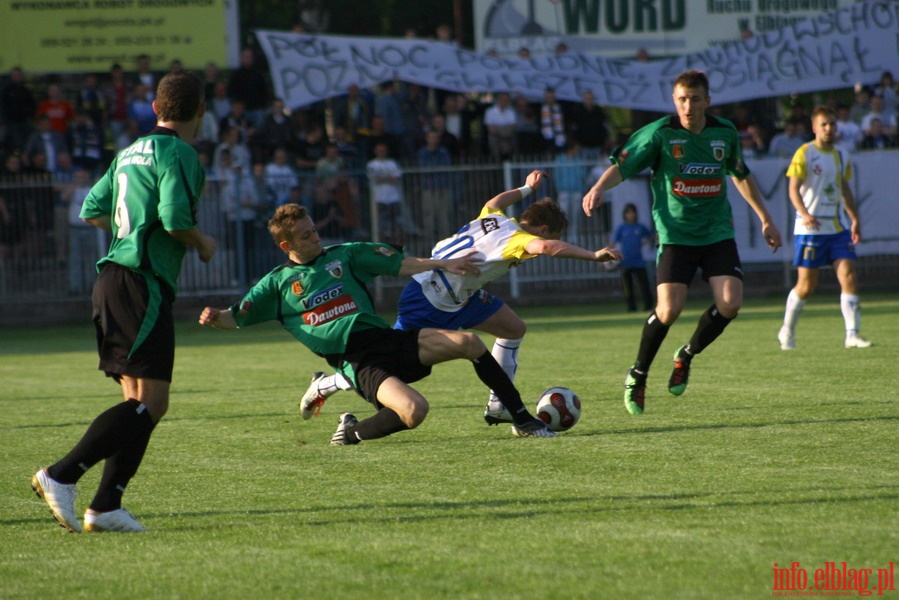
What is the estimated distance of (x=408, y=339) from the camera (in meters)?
7.02

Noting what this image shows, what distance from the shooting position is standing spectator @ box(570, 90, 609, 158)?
2102 cm

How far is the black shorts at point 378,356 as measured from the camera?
6953 mm

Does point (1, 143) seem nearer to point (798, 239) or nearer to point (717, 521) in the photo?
point (798, 239)

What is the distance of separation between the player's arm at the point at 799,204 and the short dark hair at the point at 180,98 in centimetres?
755

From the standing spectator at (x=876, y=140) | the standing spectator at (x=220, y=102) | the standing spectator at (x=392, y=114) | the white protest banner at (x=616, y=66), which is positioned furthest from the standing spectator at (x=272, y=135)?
the standing spectator at (x=876, y=140)

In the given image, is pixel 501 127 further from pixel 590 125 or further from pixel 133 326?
pixel 133 326

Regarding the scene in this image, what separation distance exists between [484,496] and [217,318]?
185cm

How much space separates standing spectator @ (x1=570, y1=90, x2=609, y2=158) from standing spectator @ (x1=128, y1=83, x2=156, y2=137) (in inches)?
273

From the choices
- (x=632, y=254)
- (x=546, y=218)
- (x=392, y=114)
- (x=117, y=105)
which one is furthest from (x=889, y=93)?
(x=546, y=218)

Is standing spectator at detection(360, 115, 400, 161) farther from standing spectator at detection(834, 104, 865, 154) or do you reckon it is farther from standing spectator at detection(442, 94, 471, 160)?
standing spectator at detection(834, 104, 865, 154)

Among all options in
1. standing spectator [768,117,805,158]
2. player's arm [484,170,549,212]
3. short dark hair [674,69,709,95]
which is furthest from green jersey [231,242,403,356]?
standing spectator [768,117,805,158]

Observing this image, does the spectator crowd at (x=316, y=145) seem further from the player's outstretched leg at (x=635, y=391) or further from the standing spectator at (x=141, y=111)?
the player's outstretched leg at (x=635, y=391)

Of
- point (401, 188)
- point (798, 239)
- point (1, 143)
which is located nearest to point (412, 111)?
point (401, 188)

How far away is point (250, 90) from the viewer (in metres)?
20.9
